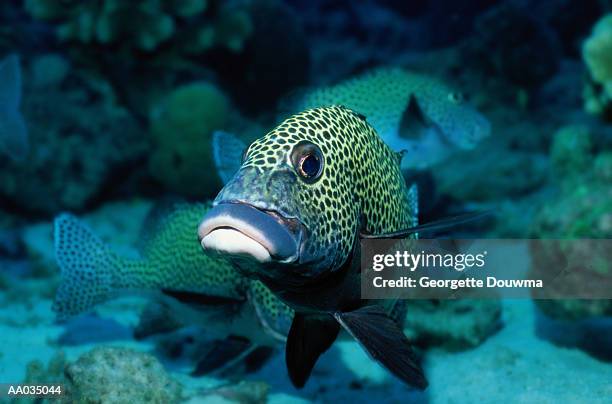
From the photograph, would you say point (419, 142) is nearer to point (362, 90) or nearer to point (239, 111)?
point (362, 90)

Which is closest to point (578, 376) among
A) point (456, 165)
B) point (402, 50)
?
point (456, 165)

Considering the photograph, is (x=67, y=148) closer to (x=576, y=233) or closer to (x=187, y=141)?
(x=187, y=141)

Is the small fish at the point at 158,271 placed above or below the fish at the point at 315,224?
above

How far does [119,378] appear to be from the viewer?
11.7ft

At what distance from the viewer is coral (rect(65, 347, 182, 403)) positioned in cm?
348

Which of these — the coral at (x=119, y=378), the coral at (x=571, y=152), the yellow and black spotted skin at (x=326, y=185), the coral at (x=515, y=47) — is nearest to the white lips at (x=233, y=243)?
the yellow and black spotted skin at (x=326, y=185)

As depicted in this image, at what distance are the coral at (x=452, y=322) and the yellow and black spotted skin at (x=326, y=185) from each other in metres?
2.47

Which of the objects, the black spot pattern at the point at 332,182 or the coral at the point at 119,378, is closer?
the black spot pattern at the point at 332,182

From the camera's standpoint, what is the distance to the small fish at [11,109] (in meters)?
6.04

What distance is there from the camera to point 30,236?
811 cm

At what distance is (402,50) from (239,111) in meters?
9.92

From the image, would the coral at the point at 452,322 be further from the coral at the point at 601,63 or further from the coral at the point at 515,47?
the coral at the point at 515,47

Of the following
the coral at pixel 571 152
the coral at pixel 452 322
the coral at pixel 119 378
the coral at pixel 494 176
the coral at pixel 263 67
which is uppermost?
the coral at pixel 263 67

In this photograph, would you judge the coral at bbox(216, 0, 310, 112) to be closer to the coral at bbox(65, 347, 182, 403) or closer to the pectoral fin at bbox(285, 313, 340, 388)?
the coral at bbox(65, 347, 182, 403)
